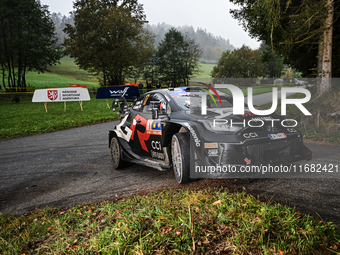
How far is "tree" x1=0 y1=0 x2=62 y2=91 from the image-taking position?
42688 millimetres

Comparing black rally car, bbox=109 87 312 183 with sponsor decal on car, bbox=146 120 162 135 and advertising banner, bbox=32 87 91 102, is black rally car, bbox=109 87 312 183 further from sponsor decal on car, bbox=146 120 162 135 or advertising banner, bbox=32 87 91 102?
advertising banner, bbox=32 87 91 102

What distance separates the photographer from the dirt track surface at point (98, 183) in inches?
169

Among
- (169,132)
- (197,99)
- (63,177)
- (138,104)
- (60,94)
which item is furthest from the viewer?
(60,94)

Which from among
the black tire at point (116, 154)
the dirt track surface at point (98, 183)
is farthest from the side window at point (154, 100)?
the dirt track surface at point (98, 183)

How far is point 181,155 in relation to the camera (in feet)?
15.4

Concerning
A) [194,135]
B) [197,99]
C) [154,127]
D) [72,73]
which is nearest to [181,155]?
[194,135]

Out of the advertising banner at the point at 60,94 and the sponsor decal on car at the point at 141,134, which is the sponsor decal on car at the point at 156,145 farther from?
the advertising banner at the point at 60,94

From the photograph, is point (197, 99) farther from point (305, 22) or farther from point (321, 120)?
point (305, 22)

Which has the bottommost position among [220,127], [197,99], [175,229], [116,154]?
[175,229]

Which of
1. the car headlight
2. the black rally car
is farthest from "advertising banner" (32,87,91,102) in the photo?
the car headlight

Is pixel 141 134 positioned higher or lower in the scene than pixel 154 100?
lower

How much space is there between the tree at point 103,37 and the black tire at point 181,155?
141ft

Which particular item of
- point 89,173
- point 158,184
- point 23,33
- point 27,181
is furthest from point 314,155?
point 23,33

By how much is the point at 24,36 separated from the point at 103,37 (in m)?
11.2
